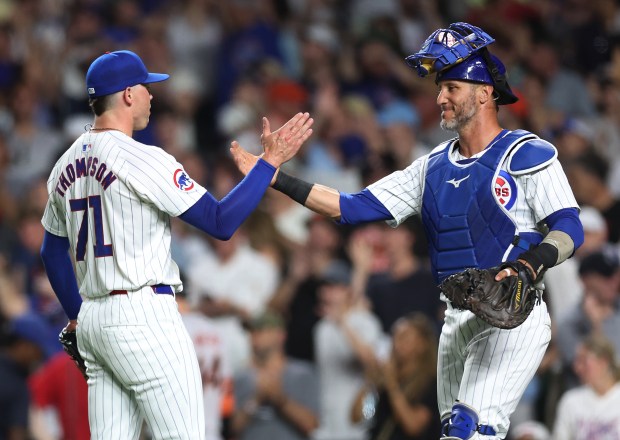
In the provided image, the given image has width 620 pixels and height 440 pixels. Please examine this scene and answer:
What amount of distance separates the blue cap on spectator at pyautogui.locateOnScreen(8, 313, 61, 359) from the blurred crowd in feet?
0.05

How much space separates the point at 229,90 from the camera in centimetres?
1335

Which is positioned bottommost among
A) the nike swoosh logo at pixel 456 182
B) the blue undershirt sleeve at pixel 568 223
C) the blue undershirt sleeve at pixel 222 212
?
the blue undershirt sleeve at pixel 568 223

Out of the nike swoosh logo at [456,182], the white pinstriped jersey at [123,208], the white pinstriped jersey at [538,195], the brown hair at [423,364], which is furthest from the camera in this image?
the brown hair at [423,364]

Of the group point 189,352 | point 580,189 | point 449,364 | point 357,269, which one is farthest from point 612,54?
point 189,352

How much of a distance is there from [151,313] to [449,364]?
57.6 inches

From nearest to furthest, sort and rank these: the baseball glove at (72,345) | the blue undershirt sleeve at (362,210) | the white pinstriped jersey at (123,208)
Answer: the white pinstriped jersey at (123,208)
the baseball glove at (72,345)
the blue undershirt sleeve at (362,210)

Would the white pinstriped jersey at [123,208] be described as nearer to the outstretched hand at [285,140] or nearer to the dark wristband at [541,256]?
the outstretched hand at [285,140]

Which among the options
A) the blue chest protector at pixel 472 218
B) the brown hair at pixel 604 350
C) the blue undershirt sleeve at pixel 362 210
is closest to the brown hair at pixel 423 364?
the brown hair at pixel 604 350

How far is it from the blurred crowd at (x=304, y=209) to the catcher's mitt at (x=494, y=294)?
3.12 m

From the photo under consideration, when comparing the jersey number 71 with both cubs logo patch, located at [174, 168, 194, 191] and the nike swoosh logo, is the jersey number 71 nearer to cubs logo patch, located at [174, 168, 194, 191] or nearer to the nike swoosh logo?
cubs logo patch, located at [174, 168, 194, 191]

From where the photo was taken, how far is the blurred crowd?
8797mm

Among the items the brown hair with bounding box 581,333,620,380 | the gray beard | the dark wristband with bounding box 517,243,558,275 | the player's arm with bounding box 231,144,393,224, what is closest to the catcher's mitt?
the dark wristband with bounding box 517,243,558,275

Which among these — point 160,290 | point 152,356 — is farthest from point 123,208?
point 152,356

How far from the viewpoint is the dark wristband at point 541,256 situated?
5.33 m
